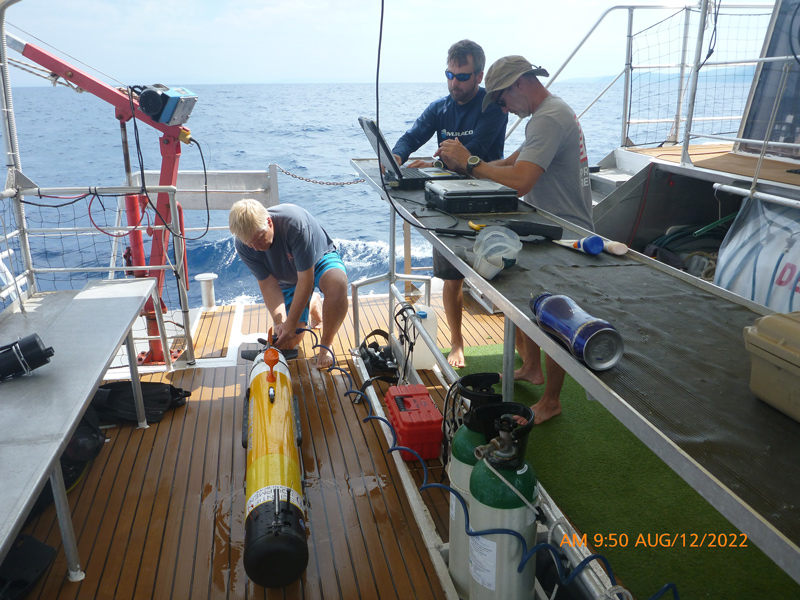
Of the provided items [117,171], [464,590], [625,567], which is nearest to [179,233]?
[464,590]

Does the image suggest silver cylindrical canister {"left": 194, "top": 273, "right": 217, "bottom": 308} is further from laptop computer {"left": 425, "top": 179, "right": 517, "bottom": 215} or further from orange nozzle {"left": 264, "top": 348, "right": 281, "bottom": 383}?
laptop computer {"left": 425, "top": 179, "right": 517, "bottom": 215}

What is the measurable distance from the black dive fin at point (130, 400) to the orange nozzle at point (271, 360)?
81 cm

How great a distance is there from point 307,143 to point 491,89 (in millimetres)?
23260

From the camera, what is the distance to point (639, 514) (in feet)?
8.15

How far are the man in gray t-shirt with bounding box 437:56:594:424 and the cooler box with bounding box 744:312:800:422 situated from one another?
1.64 meters

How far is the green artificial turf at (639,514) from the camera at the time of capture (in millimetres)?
2154

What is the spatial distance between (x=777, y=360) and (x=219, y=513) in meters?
2.20

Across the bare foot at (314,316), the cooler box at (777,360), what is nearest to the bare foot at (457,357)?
the bare foot at (314,316)

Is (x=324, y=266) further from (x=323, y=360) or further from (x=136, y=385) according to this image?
(x=136, y=385)

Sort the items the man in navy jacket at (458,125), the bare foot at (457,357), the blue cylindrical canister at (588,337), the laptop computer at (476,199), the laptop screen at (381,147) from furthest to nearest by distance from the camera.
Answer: the bare foot at (457,357), the man in navy jacket at (458,125), the laptop screen at (381,147), the laptop computer at (476,199), the blue cylindrical canister at (588,337)

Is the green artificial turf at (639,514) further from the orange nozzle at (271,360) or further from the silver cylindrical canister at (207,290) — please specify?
the silver cylindrical canister at (207,290)

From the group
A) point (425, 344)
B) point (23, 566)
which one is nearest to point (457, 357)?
point (425, 344)

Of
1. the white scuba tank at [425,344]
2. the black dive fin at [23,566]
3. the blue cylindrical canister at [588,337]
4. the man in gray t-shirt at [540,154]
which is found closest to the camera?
the blue cylindrical canister at [588,337]

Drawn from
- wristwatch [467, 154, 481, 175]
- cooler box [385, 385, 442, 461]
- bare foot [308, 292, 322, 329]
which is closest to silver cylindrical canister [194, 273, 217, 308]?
bare foot [308, 292, 322, 329]
